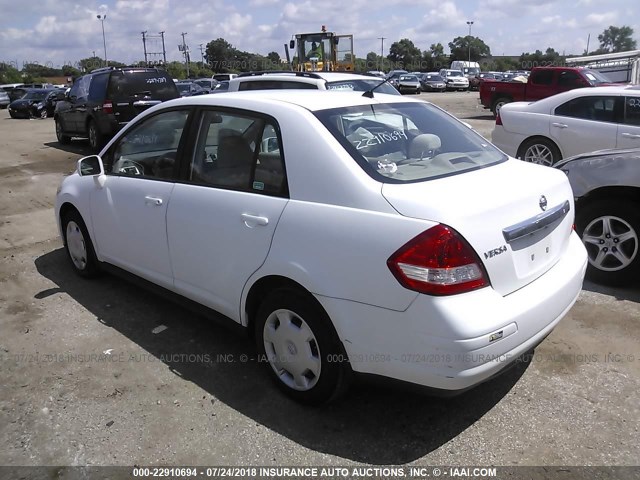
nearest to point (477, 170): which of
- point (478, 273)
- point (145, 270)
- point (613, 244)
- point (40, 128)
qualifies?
point (478, 273)

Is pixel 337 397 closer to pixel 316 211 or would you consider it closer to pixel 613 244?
pixel 316 211

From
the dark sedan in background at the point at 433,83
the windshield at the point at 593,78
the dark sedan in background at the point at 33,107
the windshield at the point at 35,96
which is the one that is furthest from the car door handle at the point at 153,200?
the dark sedan in background at the point at 433,83

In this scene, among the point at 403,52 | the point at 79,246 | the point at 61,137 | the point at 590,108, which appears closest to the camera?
the point at 79,246

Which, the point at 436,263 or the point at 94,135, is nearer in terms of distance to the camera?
the point at 436,263

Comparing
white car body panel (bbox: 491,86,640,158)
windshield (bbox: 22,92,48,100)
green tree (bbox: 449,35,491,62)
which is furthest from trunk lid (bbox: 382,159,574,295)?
green tree (bbox: 449,35,491,62)

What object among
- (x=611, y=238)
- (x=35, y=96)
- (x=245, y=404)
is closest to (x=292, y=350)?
(x=245, y=404)

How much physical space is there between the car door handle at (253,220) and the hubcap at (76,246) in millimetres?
2377

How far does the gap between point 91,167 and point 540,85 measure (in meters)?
16.9

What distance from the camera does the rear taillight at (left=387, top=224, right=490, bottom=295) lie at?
243cm

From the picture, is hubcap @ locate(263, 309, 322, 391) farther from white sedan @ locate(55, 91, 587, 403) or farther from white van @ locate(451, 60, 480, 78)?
white van @ locate(451, 60, 480, 78)

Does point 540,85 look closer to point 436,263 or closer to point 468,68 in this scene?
point 436,263

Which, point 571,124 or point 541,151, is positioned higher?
point 571,124

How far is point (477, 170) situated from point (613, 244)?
2.17 metres

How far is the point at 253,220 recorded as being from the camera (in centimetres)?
305
